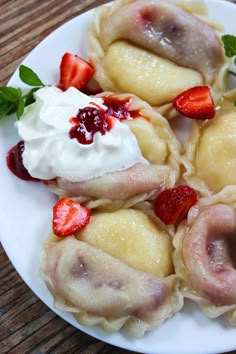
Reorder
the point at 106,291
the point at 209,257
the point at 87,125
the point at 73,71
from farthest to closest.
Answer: the point at 73,71 < the point at 87,125 < the point at 209,257 < the point at 106,291

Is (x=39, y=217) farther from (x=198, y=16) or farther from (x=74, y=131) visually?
(x=198, y=16)

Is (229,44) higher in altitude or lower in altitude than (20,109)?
lower

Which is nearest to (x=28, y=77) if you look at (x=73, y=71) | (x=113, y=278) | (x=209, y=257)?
(x=73, y=71)

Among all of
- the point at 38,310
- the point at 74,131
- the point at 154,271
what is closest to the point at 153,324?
the point at 154,271

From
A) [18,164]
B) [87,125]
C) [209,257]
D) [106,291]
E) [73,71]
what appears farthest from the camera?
[73,71]

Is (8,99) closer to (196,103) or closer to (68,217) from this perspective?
(68,217)

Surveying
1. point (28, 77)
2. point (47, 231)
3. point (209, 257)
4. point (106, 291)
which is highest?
point (28, 77)

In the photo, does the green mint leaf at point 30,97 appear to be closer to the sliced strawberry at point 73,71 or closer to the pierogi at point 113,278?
the sliced strawberry at point 73,71
